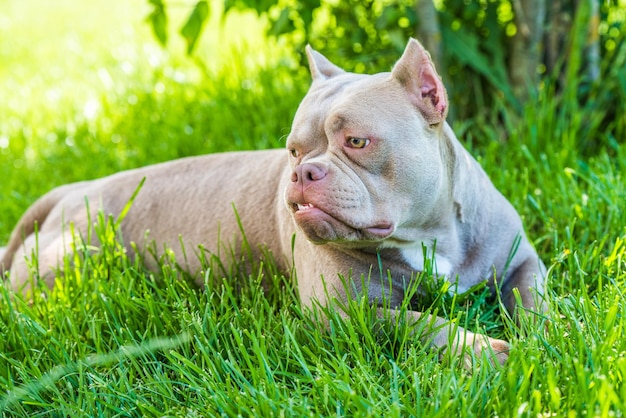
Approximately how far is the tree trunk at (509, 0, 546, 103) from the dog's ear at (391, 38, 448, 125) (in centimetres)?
177

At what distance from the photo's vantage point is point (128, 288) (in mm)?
2994

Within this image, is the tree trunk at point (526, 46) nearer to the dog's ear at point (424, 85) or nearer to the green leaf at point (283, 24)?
the green leaf at point (283, 24)

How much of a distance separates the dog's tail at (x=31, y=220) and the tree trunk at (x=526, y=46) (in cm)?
228

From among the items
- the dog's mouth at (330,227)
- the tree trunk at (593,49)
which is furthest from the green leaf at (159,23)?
the tree trunk at (593,49)

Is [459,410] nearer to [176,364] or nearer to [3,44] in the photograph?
[176,364]

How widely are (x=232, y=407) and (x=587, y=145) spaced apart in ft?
8.86

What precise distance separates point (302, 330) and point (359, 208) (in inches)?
17.5

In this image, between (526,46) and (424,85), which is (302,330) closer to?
(424,85)

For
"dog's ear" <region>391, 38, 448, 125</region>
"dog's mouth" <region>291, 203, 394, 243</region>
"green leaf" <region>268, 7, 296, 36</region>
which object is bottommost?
"dog's mouth" <region>291, 203, 394, 243</region>

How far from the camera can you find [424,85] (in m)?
2.66

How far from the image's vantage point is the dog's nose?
2467mm

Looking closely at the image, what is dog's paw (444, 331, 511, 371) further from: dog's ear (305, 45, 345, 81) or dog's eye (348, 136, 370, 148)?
dog's ear (305, 45, 345, 81)

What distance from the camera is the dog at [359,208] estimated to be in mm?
2529

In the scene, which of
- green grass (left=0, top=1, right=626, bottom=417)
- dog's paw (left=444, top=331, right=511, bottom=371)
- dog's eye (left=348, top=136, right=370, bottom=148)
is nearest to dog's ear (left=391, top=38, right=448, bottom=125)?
dog's eye (left=348, top=136, right=370, bottom=148)
